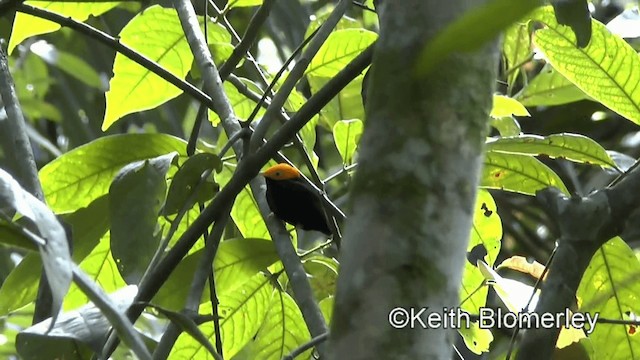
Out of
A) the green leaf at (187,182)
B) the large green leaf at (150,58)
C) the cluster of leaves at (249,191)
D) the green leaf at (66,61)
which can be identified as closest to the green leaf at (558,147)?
the cluster of leaves at (249,191)

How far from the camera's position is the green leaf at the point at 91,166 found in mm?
1662

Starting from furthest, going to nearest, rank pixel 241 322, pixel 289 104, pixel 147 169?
pixel 289 104
pixel 241 322
pixel 147 169

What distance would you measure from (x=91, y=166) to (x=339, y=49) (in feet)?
1.90

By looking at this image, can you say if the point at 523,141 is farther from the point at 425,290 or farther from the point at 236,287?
the point at 425,290

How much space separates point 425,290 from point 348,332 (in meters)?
0.07

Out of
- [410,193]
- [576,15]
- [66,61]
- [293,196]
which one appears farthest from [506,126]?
[66,61]

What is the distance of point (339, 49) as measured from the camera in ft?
6.37

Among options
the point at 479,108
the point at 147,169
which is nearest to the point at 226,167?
the point at 147,169

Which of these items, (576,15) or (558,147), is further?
(558,147)

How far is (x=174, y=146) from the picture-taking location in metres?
1.71

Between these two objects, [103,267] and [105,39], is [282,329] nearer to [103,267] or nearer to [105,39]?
[103,267]

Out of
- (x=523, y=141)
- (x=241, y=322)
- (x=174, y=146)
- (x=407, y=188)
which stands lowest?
(x=241, y=322)

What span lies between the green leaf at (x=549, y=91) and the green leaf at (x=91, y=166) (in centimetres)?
108

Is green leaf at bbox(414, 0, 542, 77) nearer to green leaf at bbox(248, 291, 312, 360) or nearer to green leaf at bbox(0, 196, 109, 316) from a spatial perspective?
green leaf at bbox(0, 196, 109, 316)
